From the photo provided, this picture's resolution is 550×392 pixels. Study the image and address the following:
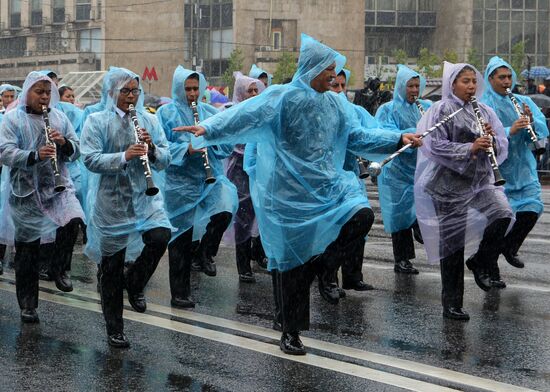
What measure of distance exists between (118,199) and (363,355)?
194 centimetres

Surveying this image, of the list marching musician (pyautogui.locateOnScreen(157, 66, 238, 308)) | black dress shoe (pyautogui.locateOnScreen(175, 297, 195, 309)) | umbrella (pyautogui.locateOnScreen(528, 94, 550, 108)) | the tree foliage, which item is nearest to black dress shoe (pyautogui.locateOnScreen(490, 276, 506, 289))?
marching musician (pyautogui.locateOnScreen(157, 66, 238, 308))

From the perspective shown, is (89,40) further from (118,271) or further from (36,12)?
(118,271)

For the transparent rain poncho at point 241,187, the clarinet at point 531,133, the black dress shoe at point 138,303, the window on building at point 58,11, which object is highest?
the window on building at point 58,11

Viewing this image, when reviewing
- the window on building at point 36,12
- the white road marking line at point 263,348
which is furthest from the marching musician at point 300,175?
the window on building at point 36,12

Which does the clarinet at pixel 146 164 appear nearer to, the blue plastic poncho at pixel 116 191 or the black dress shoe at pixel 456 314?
the blue plastic poncho at pixel 116 191

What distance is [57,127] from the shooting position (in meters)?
9.48

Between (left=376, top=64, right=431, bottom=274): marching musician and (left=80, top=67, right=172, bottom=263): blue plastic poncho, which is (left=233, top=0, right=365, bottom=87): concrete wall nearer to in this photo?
(left=376, top=64, right=431, bottom=274): marching musician

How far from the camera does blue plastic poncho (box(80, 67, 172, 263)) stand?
813 centimetres

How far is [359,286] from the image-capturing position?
34.0 ft

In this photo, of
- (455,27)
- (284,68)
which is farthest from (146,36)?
(455,27)

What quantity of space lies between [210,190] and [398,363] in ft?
12.4

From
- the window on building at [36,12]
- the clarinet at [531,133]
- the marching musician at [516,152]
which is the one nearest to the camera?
the clarinet at [531,133]

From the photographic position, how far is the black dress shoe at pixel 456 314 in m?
8.99

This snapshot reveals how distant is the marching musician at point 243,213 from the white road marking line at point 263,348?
6.44 ft
